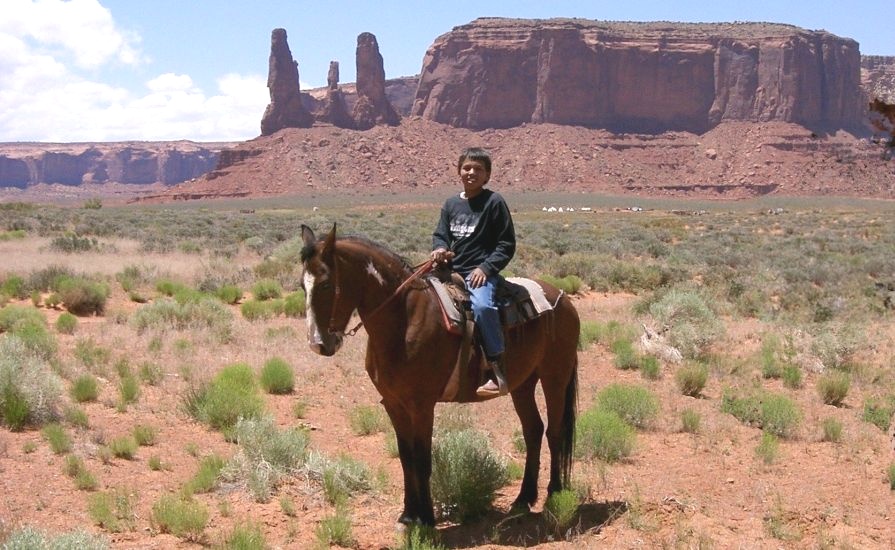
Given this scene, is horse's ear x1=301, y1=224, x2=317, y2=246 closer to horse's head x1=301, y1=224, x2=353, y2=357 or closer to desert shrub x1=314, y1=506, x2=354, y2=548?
horse's head x1=301, y1=224, x2=353, y2=357

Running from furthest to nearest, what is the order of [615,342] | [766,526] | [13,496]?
[615,342] → [13,496] → [766,526]

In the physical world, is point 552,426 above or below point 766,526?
→ above

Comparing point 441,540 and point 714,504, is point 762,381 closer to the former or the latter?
point 714,504

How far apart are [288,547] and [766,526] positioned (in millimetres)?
3387

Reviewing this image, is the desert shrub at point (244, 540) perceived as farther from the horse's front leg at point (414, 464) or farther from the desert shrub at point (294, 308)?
the desert shrub at point (294, 308)

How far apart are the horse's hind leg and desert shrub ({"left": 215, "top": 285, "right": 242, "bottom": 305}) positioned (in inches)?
486

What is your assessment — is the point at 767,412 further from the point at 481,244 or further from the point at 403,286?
the point at 403,286

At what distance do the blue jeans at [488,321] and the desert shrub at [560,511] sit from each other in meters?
1.19

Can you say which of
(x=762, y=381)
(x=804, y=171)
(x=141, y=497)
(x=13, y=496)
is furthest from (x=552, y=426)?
(x=804, y=171)

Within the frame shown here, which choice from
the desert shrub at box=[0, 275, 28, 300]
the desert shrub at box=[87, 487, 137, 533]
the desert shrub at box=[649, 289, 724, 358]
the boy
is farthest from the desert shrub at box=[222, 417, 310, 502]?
the desert shrub at box=[0, 275, 28, 300]

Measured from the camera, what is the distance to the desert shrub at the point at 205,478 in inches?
272

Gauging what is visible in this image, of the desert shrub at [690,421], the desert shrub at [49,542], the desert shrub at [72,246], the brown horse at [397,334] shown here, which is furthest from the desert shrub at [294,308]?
the desert shrub at [72,246]

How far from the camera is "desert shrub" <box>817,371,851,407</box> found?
1066 cm

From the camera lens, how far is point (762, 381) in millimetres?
11836
